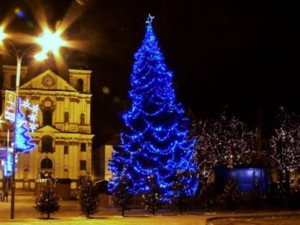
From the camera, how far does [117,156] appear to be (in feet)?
121

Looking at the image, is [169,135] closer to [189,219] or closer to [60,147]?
[189,219]

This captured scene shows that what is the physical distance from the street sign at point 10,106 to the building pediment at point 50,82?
57679 mm

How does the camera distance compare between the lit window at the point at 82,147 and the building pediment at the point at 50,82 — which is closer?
the building pediment at the point at 50,82

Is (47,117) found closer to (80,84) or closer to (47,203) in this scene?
(80,84)

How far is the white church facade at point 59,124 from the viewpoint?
8350 centimetres

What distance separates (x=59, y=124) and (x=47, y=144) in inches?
140

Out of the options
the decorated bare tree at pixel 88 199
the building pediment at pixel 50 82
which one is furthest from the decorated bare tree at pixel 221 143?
the decorated bare tree at pixel 88 199

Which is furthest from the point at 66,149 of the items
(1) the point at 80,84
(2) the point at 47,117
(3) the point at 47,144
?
(1) the point at 80,84

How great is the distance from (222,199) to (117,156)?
7.80m

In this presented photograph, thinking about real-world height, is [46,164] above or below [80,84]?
below

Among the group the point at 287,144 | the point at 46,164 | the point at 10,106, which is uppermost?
the point at 287,144

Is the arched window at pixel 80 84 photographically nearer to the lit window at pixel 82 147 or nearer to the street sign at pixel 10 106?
the lit window at pixel 82 147

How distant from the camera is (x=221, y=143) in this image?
229 ft

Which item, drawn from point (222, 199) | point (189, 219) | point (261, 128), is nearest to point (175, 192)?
point (222, 199)
